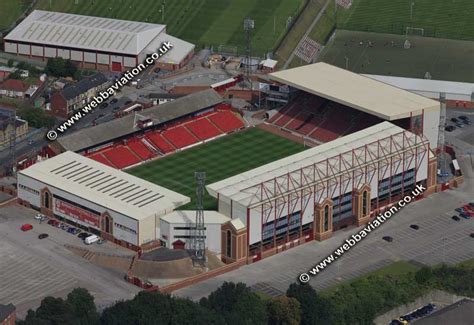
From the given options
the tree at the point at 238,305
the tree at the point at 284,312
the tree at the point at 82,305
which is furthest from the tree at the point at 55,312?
the tree at the point at 284,312

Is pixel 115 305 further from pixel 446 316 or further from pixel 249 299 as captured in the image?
pixel 446 316

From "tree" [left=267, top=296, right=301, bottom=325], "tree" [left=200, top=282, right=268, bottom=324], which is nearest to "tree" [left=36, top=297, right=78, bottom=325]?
"tree" [left=200, top=282, right=268, bottom=324]

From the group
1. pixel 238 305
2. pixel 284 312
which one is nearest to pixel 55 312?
pixel 238 305

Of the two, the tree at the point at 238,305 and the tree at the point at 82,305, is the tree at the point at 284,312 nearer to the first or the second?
the tree at the point at 238,305

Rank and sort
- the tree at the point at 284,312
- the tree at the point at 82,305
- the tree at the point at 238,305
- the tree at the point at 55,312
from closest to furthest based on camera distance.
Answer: the tree at the point at 55,312, the tree at the point at 238,305, the tree at the point at 82,305, the tree at the point at 284,312

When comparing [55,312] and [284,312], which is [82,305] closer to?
[55,312]

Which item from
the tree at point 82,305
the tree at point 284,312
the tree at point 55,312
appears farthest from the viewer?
the tree at point 284,312
